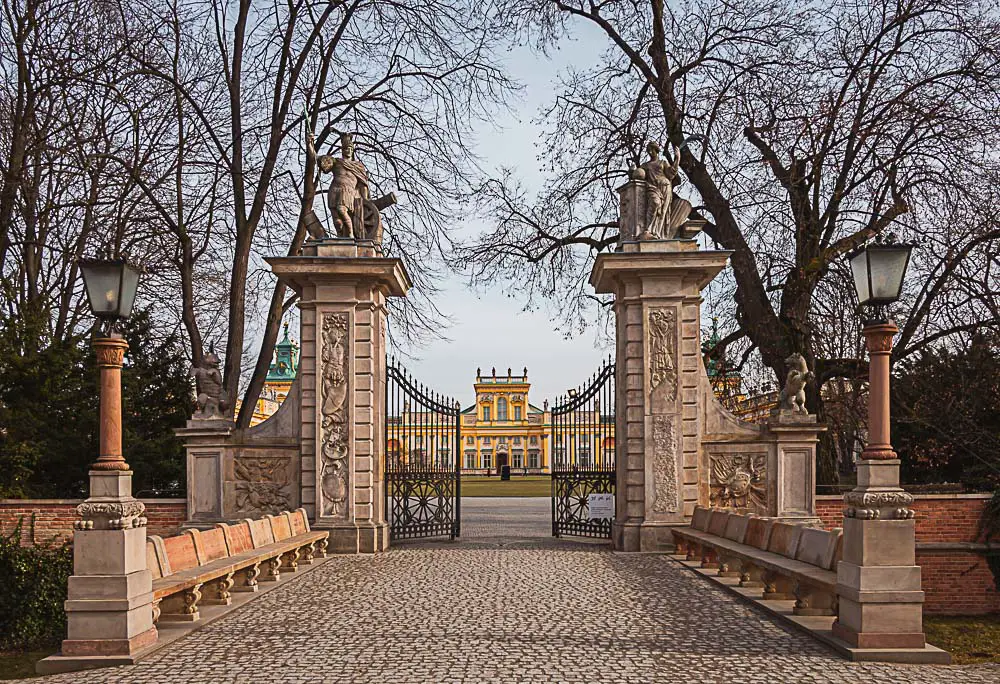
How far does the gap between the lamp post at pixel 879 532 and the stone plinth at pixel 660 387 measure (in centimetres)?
707

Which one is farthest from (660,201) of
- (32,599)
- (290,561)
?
(32,599)

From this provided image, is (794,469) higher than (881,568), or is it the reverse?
(794,469)

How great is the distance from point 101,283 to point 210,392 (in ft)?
25.0

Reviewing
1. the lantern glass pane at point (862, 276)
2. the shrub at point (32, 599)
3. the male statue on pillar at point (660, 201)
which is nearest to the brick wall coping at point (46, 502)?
the shrub at point (32, 599)

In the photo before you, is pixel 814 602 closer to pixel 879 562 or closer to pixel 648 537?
pixel 879 562

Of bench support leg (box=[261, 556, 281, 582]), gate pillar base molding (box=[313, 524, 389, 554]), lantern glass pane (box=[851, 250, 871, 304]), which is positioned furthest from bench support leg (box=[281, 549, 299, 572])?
lantern glass pane (box=[851, 250, 871, 304])

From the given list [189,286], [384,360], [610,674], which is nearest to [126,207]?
[189,286]

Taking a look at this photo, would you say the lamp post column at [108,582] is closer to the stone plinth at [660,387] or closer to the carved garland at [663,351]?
the stone plinth at [660,387]

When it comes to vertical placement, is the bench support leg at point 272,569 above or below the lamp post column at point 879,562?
below

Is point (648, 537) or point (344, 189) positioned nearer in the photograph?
point (648, 537)

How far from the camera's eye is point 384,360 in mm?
16781

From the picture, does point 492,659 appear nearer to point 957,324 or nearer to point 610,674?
point 610,674

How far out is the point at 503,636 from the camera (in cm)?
861

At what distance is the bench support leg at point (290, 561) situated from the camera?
529 inches
